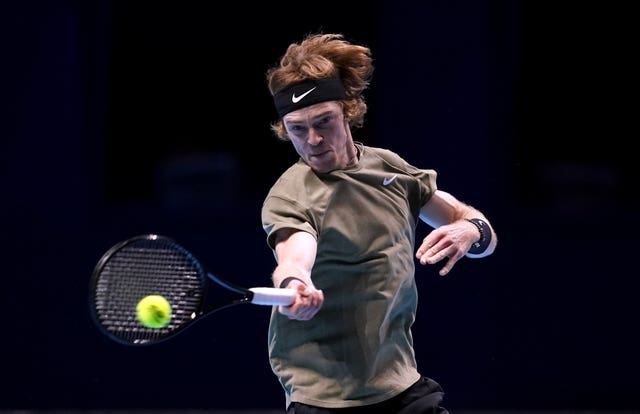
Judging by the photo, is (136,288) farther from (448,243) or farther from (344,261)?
(448,243)

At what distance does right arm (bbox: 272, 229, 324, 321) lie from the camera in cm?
286

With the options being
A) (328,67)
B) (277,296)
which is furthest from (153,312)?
(328,67)

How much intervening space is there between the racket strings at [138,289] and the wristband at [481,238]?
1020mm

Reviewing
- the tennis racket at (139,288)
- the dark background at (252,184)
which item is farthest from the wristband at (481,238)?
the dark background at (252,184)

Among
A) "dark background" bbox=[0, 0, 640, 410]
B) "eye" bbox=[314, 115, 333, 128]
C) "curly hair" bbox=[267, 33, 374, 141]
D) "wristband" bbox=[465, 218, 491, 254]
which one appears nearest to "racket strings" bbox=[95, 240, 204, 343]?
"eye" bbox=[314, 115, 333, 128]

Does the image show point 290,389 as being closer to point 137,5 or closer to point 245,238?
point 245,238

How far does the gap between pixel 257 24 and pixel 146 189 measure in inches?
43.2

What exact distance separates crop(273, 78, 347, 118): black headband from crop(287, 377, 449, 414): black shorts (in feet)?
2.99

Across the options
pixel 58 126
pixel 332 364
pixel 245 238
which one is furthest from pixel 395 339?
pixel 58 126

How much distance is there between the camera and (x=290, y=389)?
3.34m

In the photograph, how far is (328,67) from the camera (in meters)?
3.56

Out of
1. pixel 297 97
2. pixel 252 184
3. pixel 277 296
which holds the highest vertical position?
pixel 297 97

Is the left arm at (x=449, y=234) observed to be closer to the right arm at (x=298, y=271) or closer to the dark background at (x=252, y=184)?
the right arm at (x=298, y=271)

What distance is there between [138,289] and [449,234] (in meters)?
0.96
